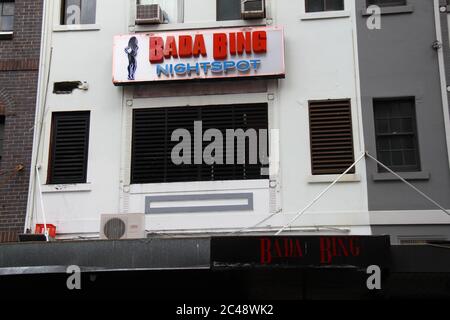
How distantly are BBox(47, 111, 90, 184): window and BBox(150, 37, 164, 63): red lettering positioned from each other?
1683 millimetres

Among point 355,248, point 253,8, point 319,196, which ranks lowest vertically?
point 355,248

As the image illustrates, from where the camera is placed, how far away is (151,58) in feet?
41.1

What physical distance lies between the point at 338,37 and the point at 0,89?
6.75 meters

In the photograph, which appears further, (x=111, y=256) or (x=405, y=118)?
(x=405, y=118)

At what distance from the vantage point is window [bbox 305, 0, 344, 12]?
1291 cm

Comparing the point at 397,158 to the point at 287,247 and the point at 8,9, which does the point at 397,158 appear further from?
the point at 8,9

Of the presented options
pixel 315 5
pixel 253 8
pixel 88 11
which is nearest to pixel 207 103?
pixel 253 8

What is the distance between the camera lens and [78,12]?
13.4 metres

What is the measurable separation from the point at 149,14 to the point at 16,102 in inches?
124

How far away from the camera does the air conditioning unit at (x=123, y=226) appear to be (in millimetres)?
11352

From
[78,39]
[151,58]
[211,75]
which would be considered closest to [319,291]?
[211,75]

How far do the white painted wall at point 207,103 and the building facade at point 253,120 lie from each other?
0.08 feet

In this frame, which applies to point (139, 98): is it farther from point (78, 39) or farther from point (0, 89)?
point (0, 89)

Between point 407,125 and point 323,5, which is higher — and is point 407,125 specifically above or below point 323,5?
below
